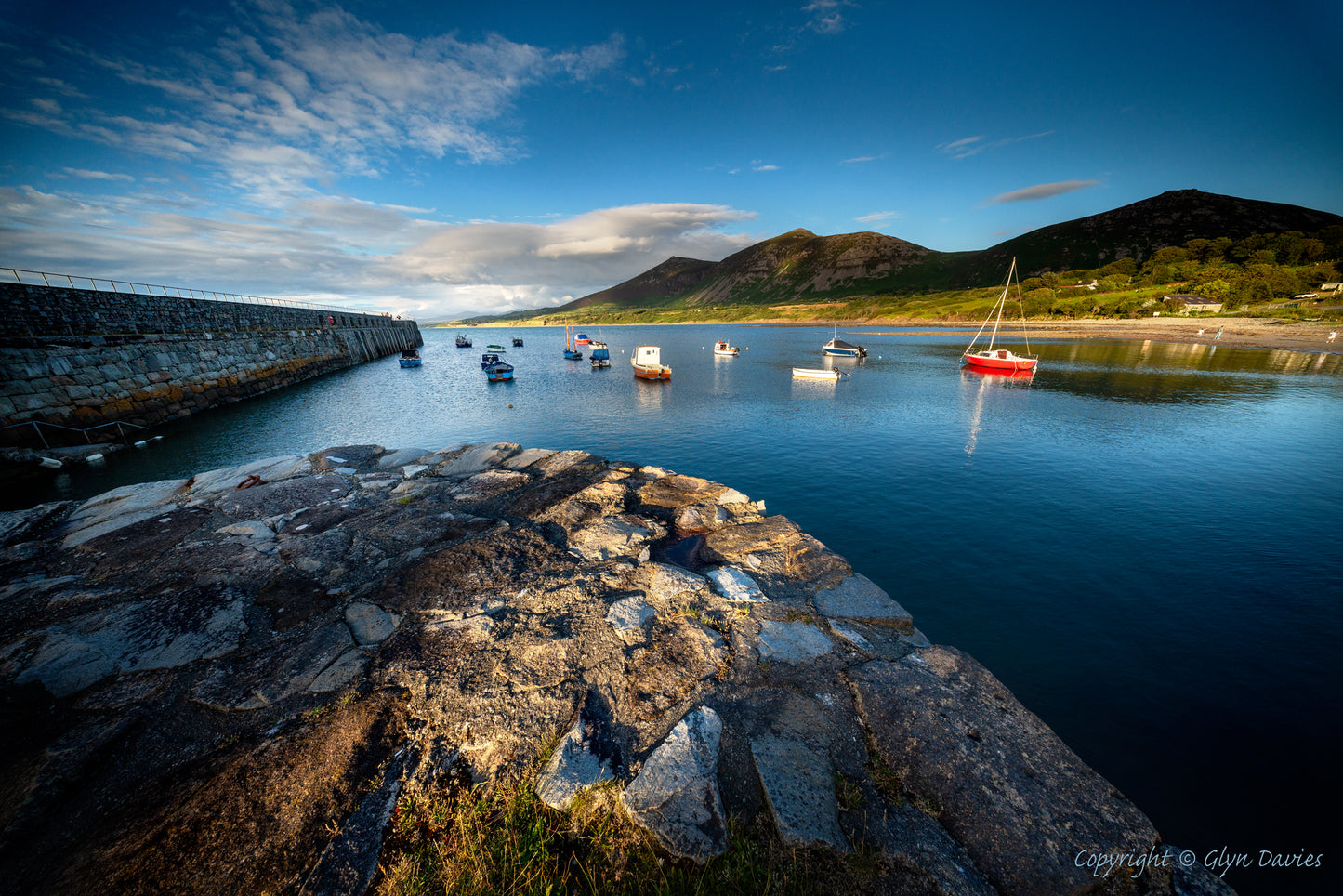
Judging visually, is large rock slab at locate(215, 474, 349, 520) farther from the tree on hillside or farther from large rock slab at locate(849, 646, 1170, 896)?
the tree on hillside

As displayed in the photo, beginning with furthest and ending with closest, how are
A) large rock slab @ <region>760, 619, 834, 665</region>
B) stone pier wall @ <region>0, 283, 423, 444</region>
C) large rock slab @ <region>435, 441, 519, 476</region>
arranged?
1. stone pier wall @ <region>0, 283, 423, 444</region>
2. large rock slab @ <region>435, 441, 519, 476</region>
3. large rock slab @ <region>760, 619, 834, 665</region>

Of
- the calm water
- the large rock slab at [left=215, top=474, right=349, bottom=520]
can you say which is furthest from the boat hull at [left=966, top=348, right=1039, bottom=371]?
the large rock slab at [left=215, top=474, right=349, bottom=520]

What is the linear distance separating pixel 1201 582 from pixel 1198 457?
14.9m

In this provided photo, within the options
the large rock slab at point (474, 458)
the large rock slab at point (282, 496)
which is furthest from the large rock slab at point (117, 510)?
the large rock slab at point (474, 458)

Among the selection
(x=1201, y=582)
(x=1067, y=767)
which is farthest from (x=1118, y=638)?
(x=1067, y=767)

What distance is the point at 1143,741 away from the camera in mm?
7625

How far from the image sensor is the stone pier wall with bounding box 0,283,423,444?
21969 millimetres

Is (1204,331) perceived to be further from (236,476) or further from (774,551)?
(236,476)

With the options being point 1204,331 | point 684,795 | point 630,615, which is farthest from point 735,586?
point 1204,331

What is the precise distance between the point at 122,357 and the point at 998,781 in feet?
145

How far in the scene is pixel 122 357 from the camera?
26.6 meters

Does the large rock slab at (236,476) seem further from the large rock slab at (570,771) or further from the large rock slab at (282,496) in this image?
the large rock slab at (570,771)

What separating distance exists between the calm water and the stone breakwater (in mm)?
4524

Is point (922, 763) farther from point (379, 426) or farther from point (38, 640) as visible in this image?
point (379, 426)
